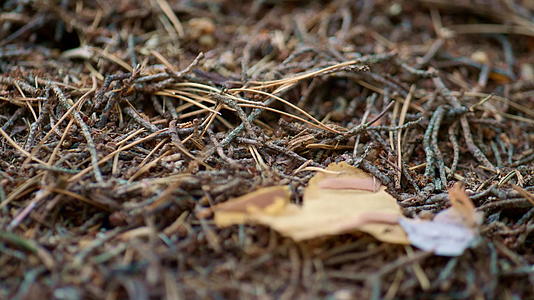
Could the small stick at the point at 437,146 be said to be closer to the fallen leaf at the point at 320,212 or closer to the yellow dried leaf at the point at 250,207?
the fallen leaf at the point at 320,212

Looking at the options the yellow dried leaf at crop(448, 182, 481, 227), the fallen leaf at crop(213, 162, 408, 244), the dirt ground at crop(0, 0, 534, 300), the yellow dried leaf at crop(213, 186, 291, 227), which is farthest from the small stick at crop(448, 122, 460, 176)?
the yellow dried leaf at crop(213, 186, 291, 227)

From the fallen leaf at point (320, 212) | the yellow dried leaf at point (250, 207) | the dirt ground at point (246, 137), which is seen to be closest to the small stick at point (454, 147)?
the dirt ground at point (246, 137)

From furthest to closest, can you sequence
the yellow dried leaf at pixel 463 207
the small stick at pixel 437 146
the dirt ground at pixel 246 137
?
the small stick at pixel 437 146
the yellow dried leaf at pixel 463 207
the dirt ground at pixel 246 137

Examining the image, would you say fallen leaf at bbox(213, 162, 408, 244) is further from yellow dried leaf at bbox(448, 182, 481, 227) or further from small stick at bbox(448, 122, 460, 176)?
small stick at bbox(448, 122, 460, 176)

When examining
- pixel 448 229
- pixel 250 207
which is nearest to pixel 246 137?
pixel 250 207

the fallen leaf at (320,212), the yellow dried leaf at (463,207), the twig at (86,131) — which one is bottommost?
the yellow dried leaf at (463,207)

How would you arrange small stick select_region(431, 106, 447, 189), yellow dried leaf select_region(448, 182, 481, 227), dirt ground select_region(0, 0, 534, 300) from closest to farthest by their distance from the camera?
1. dirt ground select_region(0, 0, 534, 300)
2. yellow dried leaf select_region(448, 182, 481, 227)
3. small stick select_region(431, 106, 447, 189)

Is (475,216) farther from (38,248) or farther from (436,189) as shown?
(38,248)

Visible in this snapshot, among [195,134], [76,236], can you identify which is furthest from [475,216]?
[76,236]
